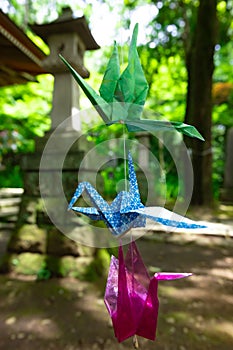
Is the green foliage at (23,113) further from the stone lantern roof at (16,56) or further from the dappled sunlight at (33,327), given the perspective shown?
the dappled sunlight at (33,327)

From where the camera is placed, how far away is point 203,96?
16.3 ft

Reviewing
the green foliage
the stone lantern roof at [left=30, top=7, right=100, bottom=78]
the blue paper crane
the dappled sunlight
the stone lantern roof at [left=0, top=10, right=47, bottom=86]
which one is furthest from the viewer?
the green foliage

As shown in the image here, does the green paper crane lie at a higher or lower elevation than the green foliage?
lower

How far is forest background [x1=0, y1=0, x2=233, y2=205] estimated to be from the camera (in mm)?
4949

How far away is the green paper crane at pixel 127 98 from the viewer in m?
0.61

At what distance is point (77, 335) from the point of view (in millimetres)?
1794

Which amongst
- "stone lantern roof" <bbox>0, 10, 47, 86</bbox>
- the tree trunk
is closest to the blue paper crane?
"stone lantern roof" <bbox>0, 10, 47, 86</bbox>

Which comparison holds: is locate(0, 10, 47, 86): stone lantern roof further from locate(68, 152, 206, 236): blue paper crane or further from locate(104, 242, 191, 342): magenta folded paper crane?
locate(104, 242, 191, 342): magenta folded paper crane

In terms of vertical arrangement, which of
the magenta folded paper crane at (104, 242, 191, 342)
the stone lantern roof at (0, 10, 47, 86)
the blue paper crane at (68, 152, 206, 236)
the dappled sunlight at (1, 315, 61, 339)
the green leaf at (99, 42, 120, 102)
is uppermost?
the stone lantern roof at (0, 10, 47, 86)

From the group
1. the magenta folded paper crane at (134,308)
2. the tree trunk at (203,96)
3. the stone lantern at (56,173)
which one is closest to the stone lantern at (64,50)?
the stone lantern at (56,173)

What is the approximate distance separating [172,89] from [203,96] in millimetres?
3152

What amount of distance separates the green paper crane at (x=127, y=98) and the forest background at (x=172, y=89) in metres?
2.79

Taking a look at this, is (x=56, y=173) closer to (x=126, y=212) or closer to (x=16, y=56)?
(x=16, y=56)

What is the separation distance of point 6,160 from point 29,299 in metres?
5.52
